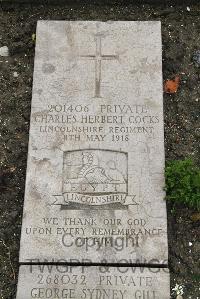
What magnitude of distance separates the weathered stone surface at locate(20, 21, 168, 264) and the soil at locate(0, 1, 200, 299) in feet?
0.84

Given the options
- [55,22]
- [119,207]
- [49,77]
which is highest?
[55,22]

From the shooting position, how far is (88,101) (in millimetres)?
4777

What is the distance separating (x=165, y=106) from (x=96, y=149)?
0.86 m

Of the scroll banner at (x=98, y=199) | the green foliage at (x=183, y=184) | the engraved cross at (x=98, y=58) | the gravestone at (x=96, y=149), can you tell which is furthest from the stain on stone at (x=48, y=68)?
the green foliage at (x=183, y=184)

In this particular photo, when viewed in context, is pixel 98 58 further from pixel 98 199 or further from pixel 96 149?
pixel 98 199

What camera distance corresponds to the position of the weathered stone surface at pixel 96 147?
4.33 meters

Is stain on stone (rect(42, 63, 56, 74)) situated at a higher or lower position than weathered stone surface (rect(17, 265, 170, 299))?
higher

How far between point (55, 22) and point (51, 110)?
912mm

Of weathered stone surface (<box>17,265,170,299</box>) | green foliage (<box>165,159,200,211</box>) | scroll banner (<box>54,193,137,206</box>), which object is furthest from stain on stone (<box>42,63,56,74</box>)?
weathered stone surface (<box>17,265,170,299</box>)

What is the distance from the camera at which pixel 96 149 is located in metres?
4.60

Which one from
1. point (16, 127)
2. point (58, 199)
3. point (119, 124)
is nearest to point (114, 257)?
point (58, 199)

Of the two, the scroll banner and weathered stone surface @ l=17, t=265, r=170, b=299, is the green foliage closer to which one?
the scroll banner

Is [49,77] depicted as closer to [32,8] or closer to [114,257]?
[32,8]

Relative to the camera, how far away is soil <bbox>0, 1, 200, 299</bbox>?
4.48 m
